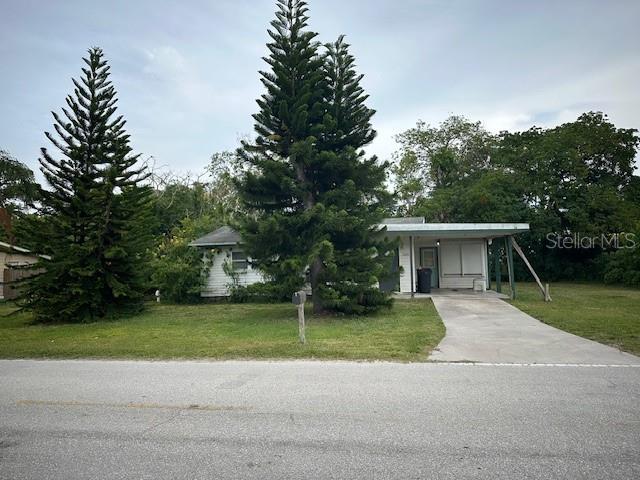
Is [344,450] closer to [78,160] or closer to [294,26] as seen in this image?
[294,26]

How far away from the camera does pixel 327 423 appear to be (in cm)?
451

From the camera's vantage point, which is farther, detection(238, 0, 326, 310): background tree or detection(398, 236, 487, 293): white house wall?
detection(398, 236, 487, 293): white house wall

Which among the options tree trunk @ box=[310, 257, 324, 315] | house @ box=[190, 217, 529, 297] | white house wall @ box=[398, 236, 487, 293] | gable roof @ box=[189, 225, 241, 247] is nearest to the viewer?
tree trunk @ box=[310, 257, 324, 315]

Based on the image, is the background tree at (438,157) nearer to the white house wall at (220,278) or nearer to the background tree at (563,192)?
the background tree at (563,192)

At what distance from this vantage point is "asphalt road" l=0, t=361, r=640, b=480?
140 inches

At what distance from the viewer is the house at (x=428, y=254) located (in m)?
17.3

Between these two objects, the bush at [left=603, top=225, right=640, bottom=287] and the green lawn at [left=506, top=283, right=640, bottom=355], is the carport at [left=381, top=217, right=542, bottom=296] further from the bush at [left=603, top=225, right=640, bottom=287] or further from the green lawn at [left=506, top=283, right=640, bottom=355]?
the bush at [left=603, top=225, right=640, bottom=287]

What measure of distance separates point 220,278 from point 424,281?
364 inches

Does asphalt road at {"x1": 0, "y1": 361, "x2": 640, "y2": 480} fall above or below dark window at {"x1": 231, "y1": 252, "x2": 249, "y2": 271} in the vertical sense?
below

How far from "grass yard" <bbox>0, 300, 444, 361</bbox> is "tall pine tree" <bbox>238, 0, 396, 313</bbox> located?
56.7 inches

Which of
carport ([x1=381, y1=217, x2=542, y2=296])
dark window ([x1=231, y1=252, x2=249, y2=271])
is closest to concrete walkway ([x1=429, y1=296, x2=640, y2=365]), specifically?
carport ([x1=381, y1=217, x2=542, y2=296])

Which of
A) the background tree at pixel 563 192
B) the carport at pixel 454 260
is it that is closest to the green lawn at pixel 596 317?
the carport at pixel 454 260

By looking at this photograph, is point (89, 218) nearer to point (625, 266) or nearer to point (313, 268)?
point (313, 268)
